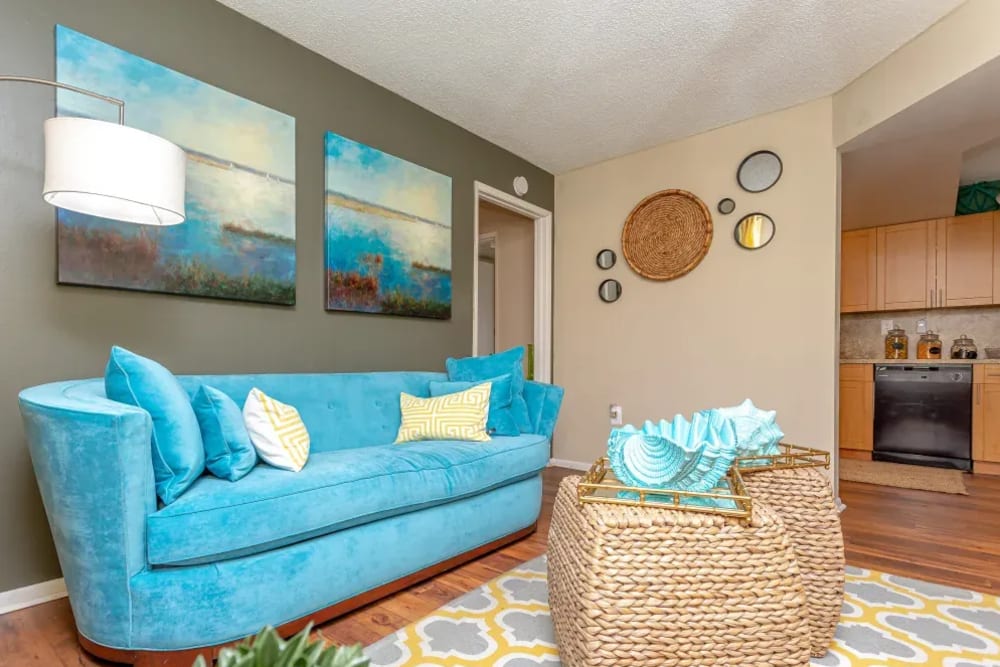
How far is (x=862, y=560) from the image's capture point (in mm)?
2275

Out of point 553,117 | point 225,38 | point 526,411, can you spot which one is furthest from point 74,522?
point 553,117

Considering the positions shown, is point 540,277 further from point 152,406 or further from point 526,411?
point 152,406

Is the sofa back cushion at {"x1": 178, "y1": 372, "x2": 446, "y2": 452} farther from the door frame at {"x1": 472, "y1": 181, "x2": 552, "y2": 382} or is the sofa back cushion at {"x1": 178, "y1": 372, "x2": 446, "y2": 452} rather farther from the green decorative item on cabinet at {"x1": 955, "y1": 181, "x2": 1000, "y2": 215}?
the green decorative item on cabinet at {"x1": 955, "y1": 181, "x2": 1000, "y2": 215}

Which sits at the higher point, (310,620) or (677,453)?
(677,453)

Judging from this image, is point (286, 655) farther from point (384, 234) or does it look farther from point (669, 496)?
point (384, 234)

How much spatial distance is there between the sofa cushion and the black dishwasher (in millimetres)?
4276

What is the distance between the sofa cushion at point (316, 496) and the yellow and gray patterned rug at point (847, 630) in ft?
1.31

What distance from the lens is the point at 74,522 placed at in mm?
1336

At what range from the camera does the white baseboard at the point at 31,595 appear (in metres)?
1.77

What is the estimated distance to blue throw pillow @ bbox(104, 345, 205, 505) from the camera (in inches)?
56.1

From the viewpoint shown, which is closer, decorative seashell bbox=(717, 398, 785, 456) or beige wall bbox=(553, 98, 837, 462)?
decorative seashell bbox=(717, 398, 785, 456)

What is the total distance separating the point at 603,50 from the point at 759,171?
1.47 metres

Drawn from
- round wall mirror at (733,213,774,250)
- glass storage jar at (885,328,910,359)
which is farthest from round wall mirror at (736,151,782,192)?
glass storage jar at (885,328,910,359)

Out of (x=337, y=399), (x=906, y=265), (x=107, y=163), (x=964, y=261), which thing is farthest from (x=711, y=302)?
(x=107, y=163)
